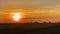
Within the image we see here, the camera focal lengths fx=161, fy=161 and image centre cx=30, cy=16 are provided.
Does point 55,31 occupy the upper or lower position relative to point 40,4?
lower

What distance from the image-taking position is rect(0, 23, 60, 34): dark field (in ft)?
2.87

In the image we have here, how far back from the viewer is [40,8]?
3.05 feet

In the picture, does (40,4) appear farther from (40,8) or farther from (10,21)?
(10,21)

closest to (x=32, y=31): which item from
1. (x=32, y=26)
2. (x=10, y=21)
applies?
(x=32, y=26)

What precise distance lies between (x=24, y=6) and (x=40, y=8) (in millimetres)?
94

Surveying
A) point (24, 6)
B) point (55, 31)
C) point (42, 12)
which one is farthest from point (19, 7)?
point (55, 31)

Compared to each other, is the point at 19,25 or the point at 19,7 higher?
the point at 19,7

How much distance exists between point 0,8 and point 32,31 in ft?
0.74

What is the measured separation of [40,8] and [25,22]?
0.42 ft

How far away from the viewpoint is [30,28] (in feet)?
2.91

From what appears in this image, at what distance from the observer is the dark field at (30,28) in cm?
87

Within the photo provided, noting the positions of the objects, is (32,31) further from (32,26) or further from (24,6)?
(24,6)

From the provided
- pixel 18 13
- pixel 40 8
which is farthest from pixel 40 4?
pixel 18 13

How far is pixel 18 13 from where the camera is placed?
896 millimetres
